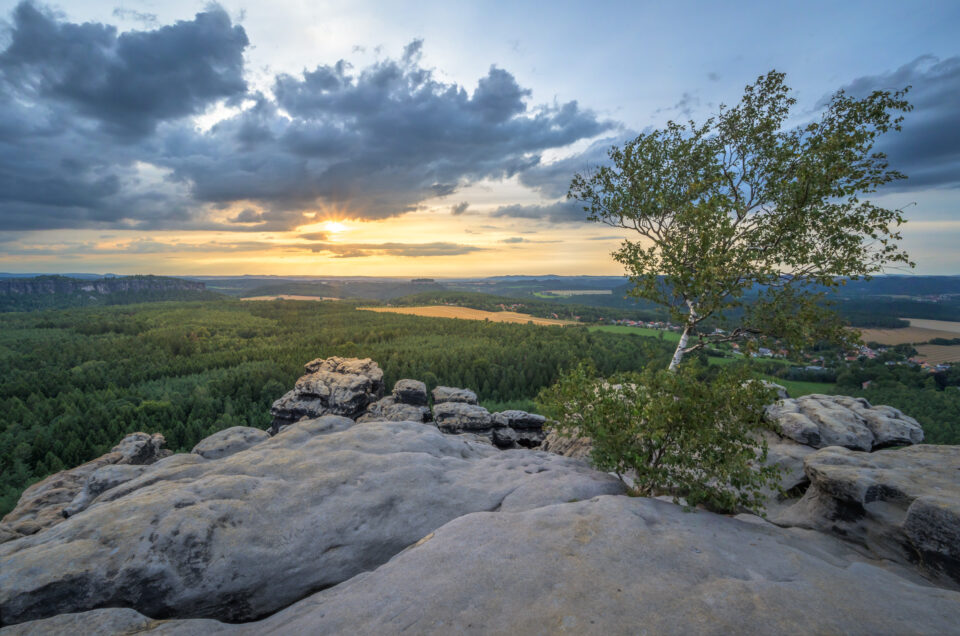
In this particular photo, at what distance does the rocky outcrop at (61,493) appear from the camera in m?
21.8

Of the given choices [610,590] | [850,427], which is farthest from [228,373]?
[850,427]

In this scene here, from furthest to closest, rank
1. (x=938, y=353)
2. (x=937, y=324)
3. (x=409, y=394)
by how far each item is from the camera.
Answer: (x=937, y=324)
(x=938, y=353)
(x=409, y=394)

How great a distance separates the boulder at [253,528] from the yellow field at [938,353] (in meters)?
145

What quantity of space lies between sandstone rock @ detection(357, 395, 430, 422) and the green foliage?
1150 inches

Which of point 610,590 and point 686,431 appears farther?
point 686,431

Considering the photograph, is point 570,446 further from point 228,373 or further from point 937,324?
point 937,324

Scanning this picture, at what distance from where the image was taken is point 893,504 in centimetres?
1436

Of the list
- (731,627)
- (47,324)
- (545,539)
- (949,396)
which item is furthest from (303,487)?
(47,324)

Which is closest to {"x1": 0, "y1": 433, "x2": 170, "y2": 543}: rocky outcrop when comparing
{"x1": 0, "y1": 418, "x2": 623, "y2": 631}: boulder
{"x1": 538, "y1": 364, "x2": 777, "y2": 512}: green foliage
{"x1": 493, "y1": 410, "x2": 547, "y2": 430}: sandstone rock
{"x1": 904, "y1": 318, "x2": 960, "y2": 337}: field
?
{"x1": 0, "y1": 418, "x2": 623, "y2": 631}: boulder

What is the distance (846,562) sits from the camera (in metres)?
11.9

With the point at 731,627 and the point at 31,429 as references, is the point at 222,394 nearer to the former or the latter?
the point at 31,429

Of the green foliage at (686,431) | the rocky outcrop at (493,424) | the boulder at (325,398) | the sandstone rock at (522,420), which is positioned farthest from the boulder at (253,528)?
the boulder at (325,398)

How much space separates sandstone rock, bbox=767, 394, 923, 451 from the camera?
27.0 meters

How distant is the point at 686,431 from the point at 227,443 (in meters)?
31.6
